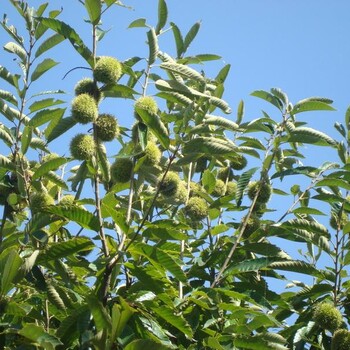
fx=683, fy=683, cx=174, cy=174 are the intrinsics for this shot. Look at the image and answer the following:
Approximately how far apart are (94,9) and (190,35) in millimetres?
777

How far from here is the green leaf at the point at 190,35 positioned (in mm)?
3850

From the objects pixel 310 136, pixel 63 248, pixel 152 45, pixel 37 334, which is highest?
pixel 152 45

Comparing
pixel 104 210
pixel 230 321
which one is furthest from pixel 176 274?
pixel 230 321

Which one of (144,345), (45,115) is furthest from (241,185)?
(144,345)

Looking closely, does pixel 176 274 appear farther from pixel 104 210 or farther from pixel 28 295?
pixel 28 295

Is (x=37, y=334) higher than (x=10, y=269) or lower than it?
lower

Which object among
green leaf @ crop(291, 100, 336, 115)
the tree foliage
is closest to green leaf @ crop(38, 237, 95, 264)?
the tree foliage

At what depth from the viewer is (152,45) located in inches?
135

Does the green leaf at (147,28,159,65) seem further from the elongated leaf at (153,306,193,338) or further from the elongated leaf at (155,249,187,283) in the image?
the elongated leaf at (153,306,193,338)

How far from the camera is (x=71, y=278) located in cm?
346

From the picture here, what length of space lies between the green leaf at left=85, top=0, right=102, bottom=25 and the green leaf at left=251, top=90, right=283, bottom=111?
3.81ft

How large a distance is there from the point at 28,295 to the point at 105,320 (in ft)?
2.96

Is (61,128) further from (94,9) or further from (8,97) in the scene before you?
(94,9)

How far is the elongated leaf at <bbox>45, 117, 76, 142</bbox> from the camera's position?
3396mm
